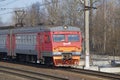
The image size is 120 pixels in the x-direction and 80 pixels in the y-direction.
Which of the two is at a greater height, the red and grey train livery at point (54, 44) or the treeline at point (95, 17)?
the treeline at point (95, 17)

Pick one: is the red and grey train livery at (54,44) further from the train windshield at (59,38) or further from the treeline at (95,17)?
the treeline at (95,17)

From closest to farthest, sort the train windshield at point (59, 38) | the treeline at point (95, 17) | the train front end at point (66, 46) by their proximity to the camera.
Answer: the train front end at point (66, 46) → the train windshield at point (59, 38) → the treeline at point (95, 17)

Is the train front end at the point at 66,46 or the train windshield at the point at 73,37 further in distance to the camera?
the train windshield at the point at 73,37

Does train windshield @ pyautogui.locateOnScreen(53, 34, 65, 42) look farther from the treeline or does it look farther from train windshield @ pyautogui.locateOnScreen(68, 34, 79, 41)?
the treeline

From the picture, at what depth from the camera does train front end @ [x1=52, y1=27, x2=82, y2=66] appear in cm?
2559

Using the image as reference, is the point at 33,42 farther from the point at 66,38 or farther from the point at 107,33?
the point at 107,33

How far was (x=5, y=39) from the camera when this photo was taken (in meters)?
34.9

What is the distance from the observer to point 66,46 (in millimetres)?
26125

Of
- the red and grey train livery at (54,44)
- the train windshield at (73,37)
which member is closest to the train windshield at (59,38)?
the red and grey train livery at (54,44)

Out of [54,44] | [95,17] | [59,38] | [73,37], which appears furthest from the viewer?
[95,17]

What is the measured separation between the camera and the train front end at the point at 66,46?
25591mm

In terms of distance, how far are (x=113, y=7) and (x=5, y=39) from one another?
139 ft

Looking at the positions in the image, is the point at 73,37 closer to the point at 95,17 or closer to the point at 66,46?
the point at 66,46

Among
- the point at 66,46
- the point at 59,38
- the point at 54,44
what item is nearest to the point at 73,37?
the point at 66,46
